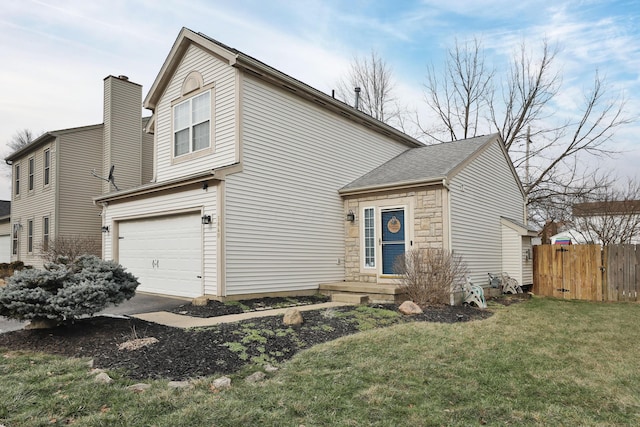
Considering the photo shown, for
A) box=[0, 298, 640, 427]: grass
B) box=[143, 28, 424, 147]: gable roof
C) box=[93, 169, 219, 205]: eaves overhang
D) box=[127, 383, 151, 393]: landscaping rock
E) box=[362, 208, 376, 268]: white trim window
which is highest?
box=[143, 28, 424, 147]: gable roof

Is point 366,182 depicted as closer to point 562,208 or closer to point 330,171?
point 330,171

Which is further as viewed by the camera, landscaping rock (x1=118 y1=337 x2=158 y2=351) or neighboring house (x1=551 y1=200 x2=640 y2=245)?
neighboring house (x1=551 y1=200 x2=640 y2=245)

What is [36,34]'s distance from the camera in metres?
10.0

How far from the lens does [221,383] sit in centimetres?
414

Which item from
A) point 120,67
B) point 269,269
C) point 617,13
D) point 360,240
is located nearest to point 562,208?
point 617,13

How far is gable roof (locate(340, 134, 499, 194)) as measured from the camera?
1036cm

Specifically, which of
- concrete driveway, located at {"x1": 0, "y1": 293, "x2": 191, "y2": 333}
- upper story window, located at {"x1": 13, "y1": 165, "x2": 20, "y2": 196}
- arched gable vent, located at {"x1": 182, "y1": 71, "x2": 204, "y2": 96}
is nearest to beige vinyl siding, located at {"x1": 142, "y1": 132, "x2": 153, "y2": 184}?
upper story window, located at {"x1": 13, "y1": 165, "x2": 20, "y2": 196}

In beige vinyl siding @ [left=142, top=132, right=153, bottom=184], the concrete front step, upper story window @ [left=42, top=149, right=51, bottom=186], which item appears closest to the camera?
the concrete front step

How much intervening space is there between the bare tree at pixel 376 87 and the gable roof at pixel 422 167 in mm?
11750

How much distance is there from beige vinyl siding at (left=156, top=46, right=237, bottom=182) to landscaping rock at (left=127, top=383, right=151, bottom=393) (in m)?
6.08

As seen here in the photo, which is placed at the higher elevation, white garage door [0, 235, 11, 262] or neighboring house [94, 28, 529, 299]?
neighboring house [94, 28, 529, 299]

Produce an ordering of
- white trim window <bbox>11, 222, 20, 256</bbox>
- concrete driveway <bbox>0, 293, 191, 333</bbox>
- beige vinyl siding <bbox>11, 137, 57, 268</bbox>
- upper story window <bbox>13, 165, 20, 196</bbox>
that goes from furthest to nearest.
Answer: upper story window <bbox>13, 165, 20, 196</bbox> → white trim window <bbox>11, 222, 20, 256</bbox> → beige vinyl siding <bbox>11, 137, 57, 268</bbox> → concrete driveway <bbox>0, 293, 191, 333</bbox>

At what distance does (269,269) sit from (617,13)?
987 centimetres

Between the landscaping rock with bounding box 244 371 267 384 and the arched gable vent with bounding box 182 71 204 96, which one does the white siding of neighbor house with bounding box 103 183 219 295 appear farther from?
the landscaping rock with bounding box 244 371 267 384
